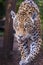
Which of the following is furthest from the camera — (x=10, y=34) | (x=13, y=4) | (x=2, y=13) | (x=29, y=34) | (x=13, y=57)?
(x=2, y=13)

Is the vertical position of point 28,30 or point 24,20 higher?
point 24,20

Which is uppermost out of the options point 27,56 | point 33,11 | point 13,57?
point 33,11

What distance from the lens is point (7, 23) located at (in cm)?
458

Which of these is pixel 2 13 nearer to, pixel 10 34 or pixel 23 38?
pixel 10 34

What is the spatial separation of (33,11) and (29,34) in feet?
1.06

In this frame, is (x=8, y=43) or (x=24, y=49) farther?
(x=8, y=43)

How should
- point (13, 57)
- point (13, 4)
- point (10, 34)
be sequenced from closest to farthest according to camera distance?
point (13, 4) → point (10, 34) → point (13, 57)

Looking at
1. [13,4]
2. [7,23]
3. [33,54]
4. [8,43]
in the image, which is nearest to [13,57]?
[8,43]

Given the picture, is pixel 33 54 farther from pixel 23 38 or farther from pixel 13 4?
pixel 13 4

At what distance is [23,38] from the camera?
363 cm

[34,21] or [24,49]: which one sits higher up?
[34,21]

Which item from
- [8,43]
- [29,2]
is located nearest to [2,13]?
[8,43]

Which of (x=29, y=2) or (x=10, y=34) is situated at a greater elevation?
(x=29, y=2)

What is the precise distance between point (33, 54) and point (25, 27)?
37cm
